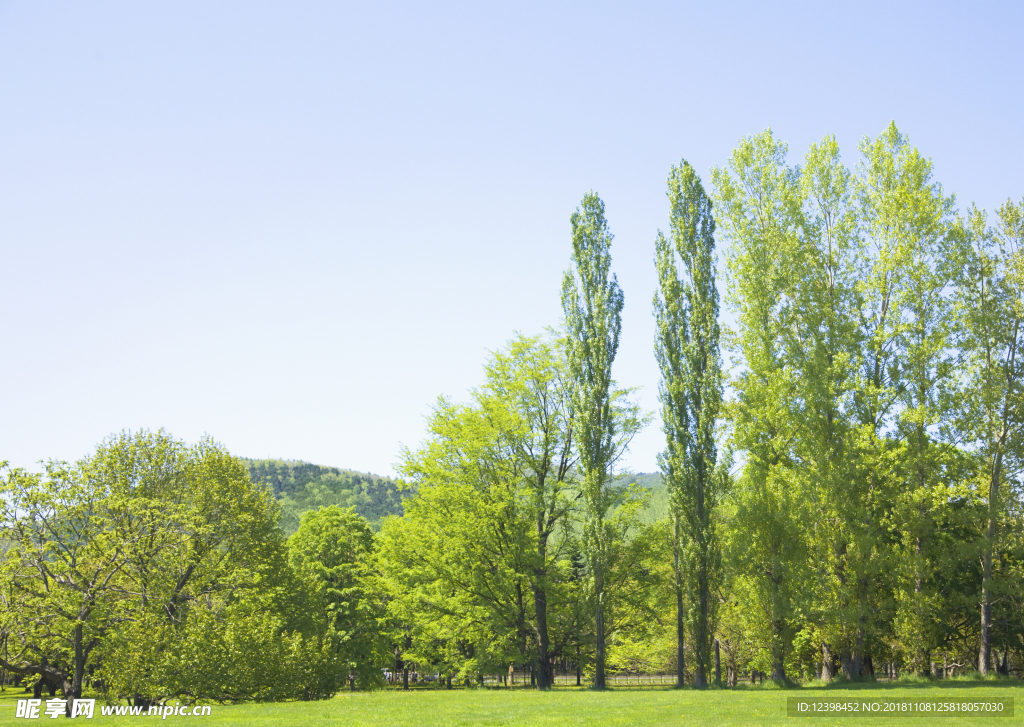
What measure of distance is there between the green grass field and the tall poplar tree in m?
4.52

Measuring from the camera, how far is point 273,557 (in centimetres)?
3422

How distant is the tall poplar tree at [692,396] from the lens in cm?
2662

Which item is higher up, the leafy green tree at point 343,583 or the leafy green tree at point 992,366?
the leafy green tree at point 992,366

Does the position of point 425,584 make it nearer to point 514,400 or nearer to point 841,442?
point 514,400

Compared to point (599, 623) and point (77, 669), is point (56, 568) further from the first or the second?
point (599, 623)

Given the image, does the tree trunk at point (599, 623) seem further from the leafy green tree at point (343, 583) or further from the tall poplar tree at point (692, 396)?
the leafy green tree at point (343, 583)

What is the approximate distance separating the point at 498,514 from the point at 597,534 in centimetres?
380

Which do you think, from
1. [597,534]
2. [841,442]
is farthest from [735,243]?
[597,534]

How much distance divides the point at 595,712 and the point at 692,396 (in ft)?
47.8

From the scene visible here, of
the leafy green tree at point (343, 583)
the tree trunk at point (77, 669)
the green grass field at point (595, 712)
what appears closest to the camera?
the green grass field at point (595, 712)

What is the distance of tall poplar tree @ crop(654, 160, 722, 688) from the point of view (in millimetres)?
26625

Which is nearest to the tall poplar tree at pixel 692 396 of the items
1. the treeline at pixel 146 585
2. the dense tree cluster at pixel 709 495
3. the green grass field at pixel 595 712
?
the dense tree cluster at pixel 709 495

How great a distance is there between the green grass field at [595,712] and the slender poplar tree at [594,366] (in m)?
6.24

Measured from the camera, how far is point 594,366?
3023cm
